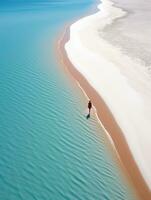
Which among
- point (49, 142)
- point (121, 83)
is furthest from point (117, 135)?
point (121, 83)

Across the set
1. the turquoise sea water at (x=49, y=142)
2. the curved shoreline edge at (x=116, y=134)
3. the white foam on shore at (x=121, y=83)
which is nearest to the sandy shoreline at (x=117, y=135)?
the curved shoreline edge at (x=116, y=134)

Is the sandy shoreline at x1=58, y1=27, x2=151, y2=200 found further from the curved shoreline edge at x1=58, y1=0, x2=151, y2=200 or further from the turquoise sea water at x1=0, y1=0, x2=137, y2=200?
the turquoise sea water at x1=0, y1=0, x2=137, y2=200

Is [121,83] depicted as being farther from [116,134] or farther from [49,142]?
[49,142]

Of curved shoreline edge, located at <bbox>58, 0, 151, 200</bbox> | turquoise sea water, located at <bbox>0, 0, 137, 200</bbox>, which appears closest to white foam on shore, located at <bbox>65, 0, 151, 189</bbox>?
curved shoreline edge, located at <bbox>58, 0, 151, 200</bbox>

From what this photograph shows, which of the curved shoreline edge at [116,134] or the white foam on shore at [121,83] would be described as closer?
the curved shoreline edge at [116,134]

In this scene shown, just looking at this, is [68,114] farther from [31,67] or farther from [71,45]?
[71,45]

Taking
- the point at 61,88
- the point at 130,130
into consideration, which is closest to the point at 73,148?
the point at 130,130

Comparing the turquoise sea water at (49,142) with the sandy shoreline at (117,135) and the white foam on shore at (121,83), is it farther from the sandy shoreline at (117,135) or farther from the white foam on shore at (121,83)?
the white foam on shore at (121,83)
